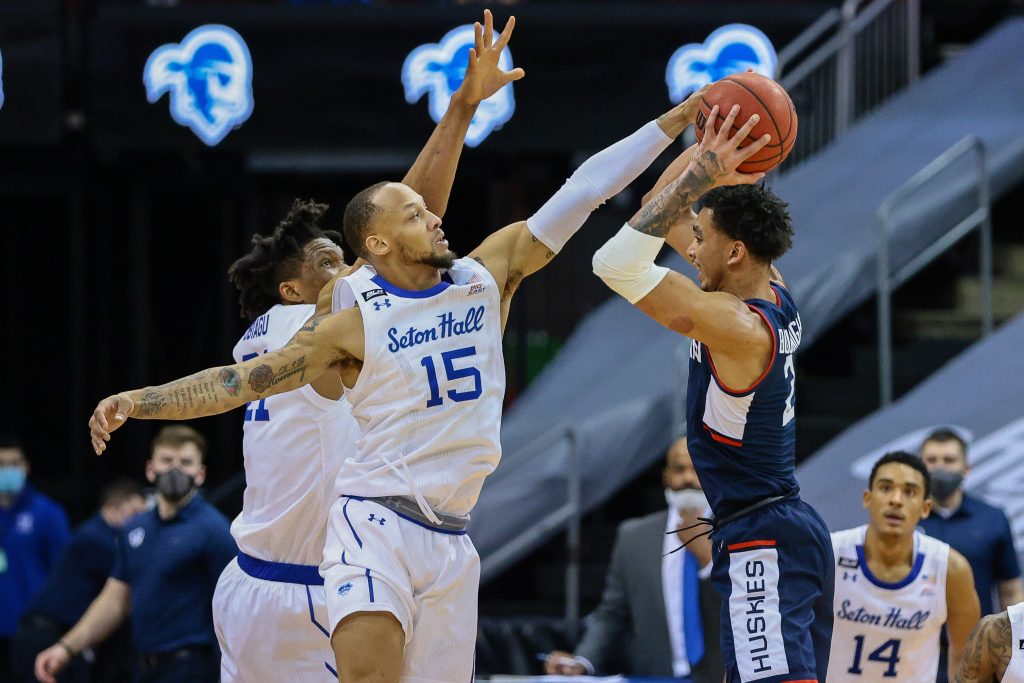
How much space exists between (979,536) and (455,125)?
3785mm

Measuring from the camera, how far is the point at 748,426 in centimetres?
561

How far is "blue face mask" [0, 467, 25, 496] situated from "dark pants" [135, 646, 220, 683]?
3.43 metres

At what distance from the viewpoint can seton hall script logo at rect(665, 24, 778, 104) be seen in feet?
41.1

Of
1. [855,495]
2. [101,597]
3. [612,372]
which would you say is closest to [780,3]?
[612,372]

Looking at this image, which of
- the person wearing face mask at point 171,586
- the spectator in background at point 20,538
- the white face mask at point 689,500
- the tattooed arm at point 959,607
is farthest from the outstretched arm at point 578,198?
the spectator in background at point 20,538

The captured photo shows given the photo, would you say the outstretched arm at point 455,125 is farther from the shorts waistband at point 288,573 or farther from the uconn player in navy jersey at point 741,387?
the shorts waistband at point 288,573

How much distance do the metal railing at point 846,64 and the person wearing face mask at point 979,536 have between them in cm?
466

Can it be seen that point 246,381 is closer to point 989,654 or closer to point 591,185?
point 591,185

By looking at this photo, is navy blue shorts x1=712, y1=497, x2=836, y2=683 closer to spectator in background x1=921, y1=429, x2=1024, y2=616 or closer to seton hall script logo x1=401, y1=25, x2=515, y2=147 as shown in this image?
spectator in background x1=921, y1=429, x2=1024, y2=616

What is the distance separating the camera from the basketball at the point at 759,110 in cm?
557

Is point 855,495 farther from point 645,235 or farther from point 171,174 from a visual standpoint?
point 171,174

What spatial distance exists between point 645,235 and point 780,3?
25.6 feet

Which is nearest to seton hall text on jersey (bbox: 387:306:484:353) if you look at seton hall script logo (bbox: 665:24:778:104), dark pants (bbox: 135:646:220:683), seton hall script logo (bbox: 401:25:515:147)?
dark pants (bbox: 135:646:220:683)

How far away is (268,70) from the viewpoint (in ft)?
42.2
